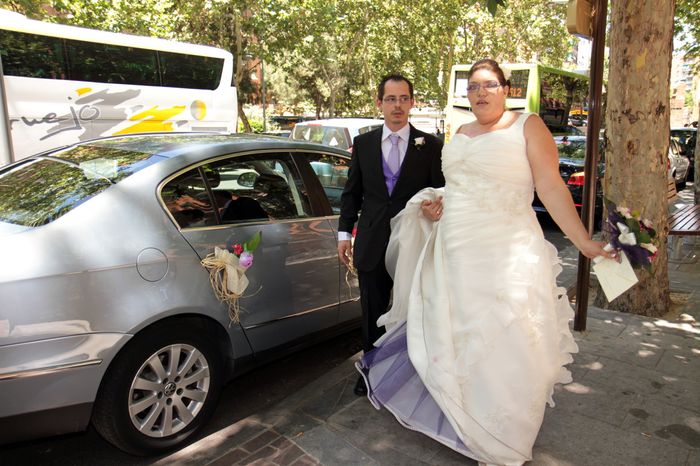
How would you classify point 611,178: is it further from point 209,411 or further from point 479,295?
point 209,411

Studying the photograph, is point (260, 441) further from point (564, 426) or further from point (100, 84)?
point (100, 84)

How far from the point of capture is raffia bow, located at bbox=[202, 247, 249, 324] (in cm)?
303

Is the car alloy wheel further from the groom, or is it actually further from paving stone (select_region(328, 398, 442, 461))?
the groom

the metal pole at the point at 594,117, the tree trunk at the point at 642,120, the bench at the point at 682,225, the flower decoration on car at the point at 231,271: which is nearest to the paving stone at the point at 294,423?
the flower decoration on car at the point at 231,271

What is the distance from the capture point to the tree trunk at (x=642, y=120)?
169 inches

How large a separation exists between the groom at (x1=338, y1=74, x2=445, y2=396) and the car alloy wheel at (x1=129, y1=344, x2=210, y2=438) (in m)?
1.08

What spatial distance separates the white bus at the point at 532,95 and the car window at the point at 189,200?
14617mm

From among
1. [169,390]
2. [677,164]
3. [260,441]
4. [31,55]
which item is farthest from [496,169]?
[677,164]

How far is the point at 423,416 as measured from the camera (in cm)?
292

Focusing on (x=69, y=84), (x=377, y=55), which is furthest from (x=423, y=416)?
(x=377, y=55)

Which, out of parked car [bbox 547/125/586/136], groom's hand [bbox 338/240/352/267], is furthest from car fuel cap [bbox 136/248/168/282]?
parked car [bbox 547/125/586/136]

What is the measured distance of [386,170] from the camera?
325 cm

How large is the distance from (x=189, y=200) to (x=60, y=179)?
719 mm

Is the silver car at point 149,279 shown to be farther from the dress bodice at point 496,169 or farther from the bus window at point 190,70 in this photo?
the bus window at point 190,70
